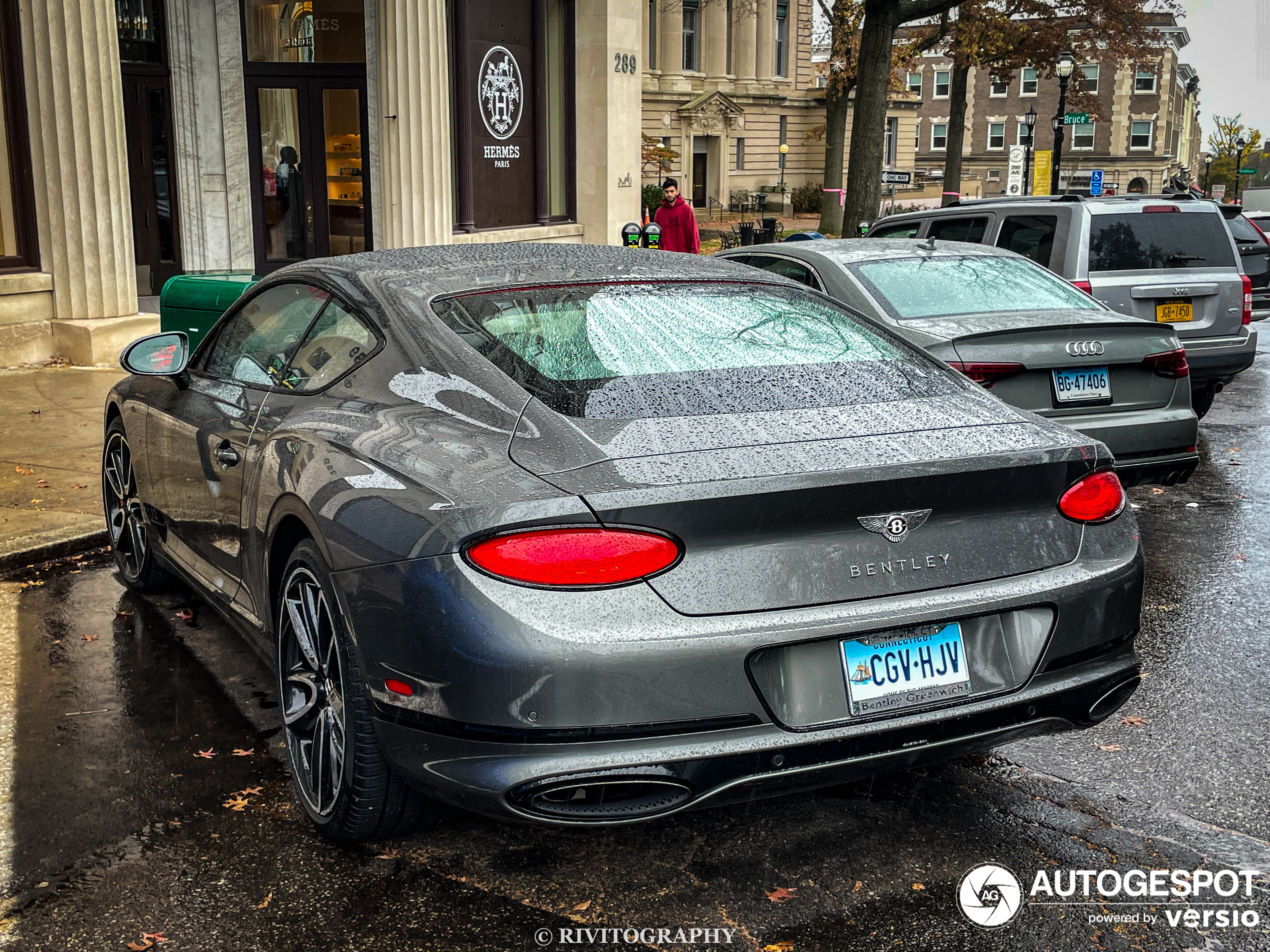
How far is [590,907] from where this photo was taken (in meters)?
3.13

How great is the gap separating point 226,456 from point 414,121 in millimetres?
12914

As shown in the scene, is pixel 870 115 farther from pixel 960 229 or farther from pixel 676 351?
pixel 676 351

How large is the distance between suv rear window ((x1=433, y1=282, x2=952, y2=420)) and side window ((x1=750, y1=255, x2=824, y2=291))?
11.4 feet

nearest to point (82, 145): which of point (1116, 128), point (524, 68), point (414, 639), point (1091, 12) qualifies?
point (524, 68)

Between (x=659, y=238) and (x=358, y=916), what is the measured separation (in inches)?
524

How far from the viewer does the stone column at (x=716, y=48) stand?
6462 centimetres

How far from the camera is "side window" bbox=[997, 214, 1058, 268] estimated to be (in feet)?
31.6

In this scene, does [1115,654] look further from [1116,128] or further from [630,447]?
[1116,128]

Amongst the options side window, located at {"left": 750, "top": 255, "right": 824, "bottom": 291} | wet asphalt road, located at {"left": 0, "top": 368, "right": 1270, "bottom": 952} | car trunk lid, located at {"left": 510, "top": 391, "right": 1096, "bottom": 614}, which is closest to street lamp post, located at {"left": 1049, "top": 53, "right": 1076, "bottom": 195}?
side window, located at {"left": 750, "top": 255, "right": 824, "bottom": 291}

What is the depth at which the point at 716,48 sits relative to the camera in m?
65.9

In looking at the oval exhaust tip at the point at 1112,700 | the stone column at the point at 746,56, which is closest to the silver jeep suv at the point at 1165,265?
the oval exhaust tip at the point at 1112,700

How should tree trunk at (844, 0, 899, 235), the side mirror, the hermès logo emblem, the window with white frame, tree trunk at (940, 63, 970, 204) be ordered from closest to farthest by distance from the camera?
the side mirror
the hermès logo emblem
tree trunk at (844, 0, 899, 235)
tree trunk at (940, 63, 970, 204)
the window with white frame

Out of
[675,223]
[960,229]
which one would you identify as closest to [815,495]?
[960,229]

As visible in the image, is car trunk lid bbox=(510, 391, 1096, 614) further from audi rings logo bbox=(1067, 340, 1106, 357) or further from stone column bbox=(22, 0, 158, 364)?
stone column bbox=(22, 0, 158, 364)
